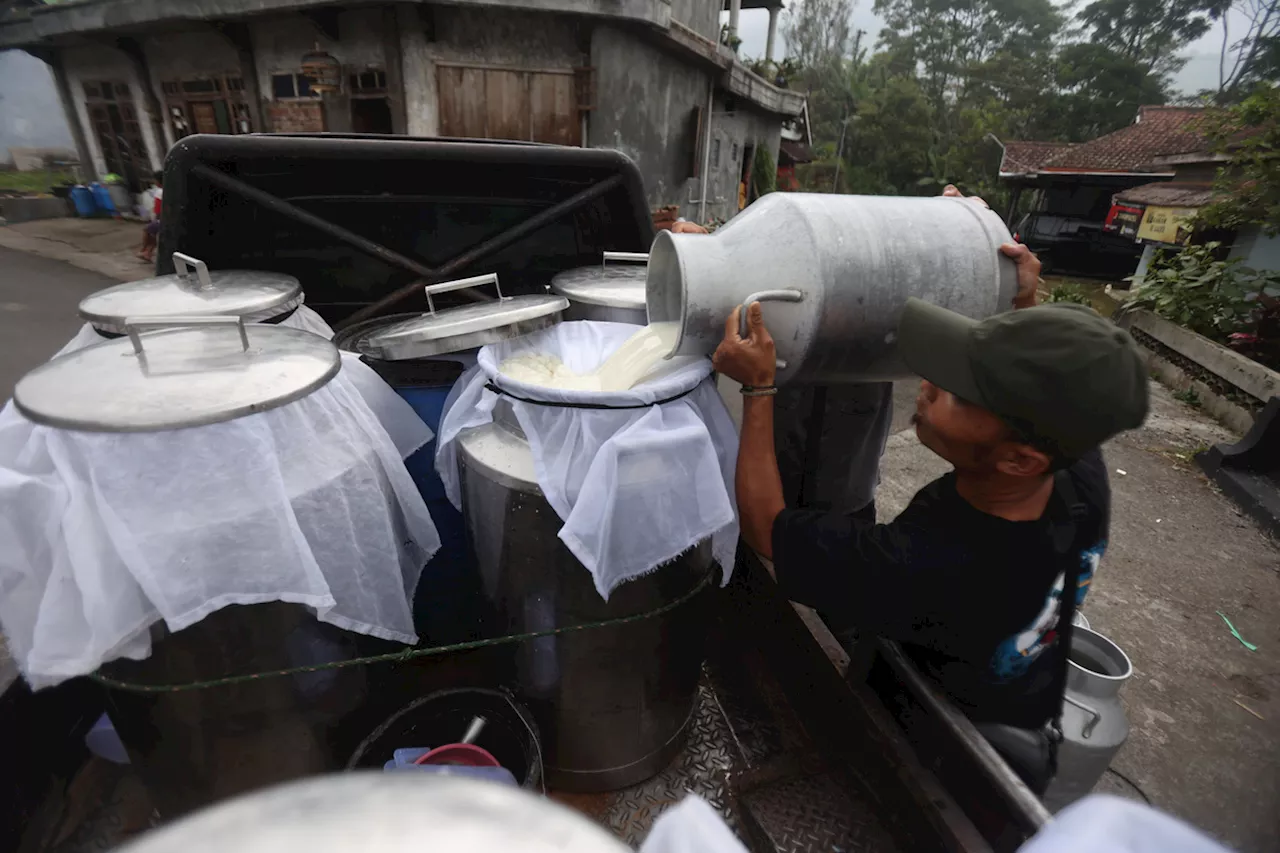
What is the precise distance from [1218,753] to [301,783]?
151 inches

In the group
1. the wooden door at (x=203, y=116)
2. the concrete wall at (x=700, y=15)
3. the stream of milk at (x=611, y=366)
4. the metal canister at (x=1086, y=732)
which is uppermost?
the concrete wall at (x=700, y=15)

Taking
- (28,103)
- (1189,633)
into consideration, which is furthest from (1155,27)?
(28,103)

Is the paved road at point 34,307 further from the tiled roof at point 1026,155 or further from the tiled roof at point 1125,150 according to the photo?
the tiled roof at point 1026,155

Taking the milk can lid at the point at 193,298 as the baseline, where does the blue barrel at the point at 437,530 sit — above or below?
below

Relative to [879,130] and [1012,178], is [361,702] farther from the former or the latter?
[879,130]

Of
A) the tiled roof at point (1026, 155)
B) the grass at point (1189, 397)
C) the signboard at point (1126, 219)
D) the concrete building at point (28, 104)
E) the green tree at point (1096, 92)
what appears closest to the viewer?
the grass at point (1189, 397)

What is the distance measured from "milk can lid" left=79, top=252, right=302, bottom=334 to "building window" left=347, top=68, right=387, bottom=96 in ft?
→ 25.7

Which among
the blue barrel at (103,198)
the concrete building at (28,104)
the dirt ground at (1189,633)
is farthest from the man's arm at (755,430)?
the concrete building at (28,104)

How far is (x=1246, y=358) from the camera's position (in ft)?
21.7

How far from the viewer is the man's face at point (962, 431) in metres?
1.23

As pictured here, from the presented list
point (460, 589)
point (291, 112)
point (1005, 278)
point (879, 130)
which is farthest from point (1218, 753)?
point (879, 130)

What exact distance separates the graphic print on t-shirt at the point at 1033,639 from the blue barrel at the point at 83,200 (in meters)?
19.2

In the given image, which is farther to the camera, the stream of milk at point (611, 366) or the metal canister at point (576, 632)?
the stream of milk at point (611, 366)

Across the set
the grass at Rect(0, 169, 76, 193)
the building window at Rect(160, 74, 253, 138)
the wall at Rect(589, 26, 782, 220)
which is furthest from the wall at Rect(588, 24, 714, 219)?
the grass at Rect(0, 169, 76, 193)
